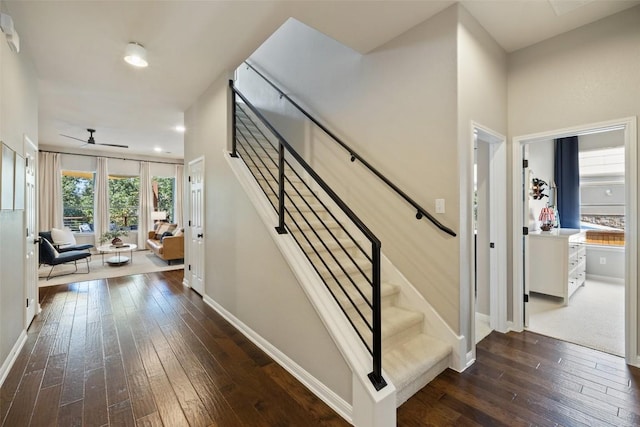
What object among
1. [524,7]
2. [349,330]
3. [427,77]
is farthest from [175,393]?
[524,7]

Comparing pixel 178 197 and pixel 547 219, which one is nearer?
pixel 547 219

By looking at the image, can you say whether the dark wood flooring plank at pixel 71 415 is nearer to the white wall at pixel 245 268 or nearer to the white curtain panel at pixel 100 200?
the white wall at pixel 245 268

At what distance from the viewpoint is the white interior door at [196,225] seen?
413cm

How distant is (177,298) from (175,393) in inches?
91.1

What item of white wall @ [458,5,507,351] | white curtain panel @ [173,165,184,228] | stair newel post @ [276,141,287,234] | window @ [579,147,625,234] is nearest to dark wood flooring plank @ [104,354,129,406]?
stair newel post @ [276,141,287,234]

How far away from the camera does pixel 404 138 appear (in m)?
2.62

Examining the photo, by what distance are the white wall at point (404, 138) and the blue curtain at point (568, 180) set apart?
4.43 meters

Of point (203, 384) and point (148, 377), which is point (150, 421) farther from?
point (148, 377)

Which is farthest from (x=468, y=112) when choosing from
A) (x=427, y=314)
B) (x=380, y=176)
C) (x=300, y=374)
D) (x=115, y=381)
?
(x=115, y=381)

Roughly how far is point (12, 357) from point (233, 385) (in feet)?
6.44

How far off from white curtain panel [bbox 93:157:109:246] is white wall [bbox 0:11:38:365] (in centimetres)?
564

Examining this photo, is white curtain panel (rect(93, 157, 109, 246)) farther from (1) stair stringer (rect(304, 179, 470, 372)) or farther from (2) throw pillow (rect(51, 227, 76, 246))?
(1) stair stringer (rect(304, 179, 470, 372))

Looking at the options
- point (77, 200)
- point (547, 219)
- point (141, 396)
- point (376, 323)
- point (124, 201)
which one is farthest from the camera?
point (124, 201)

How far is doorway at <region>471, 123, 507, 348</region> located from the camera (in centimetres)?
288
